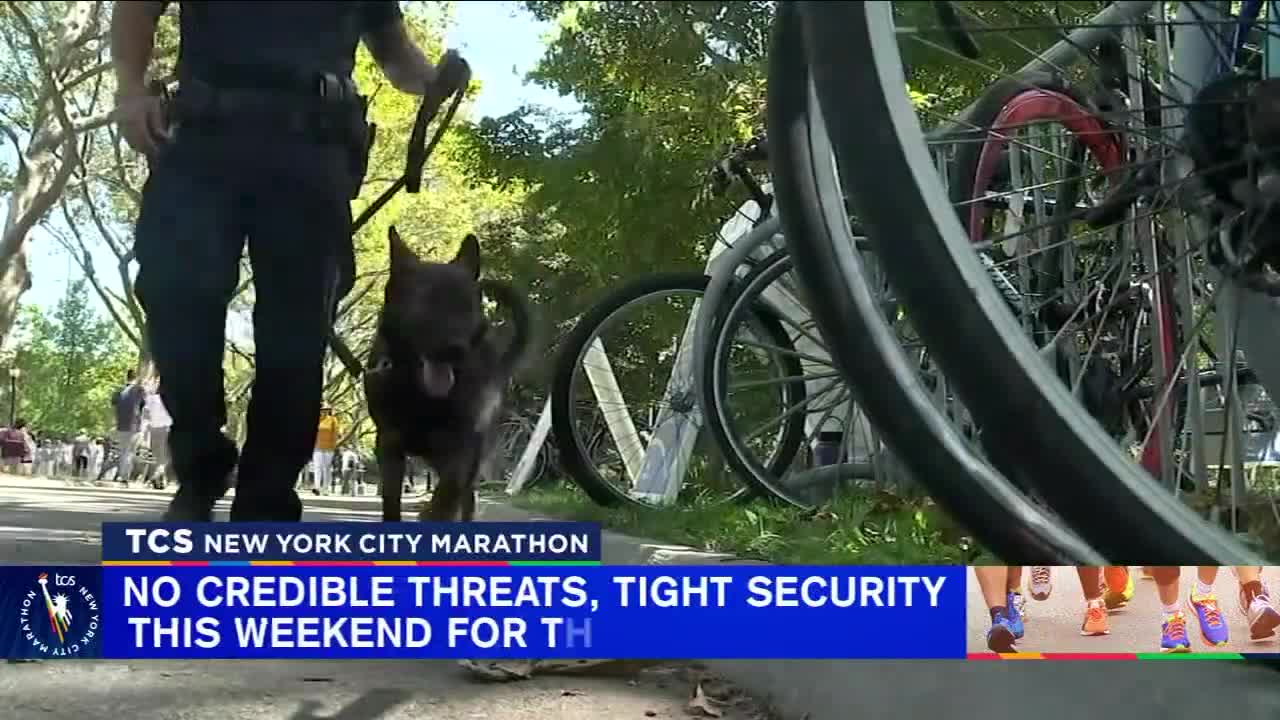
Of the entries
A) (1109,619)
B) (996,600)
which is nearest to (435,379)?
(996,600)

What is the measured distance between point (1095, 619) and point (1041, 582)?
0.07 m

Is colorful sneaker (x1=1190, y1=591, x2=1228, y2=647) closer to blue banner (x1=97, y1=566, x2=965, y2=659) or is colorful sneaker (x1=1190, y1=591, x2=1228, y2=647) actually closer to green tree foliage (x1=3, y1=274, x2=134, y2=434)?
blue banner (x1=97, y1=566, x2=965, y2=659)

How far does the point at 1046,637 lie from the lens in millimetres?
1183

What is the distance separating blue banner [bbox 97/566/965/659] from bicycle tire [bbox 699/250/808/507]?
0.24m

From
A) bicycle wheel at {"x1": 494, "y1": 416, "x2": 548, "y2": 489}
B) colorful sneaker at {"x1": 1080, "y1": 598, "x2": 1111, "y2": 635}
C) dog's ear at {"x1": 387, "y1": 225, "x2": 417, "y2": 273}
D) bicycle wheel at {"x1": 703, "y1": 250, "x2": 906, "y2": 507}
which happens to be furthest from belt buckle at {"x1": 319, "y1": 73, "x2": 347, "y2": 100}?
colorful sneaker at {"x1": 1080, "y1": 598, "x2": 1111, "y2": 635}

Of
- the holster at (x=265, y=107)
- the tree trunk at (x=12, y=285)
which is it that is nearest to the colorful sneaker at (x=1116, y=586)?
the holster at (x=265, y=107)

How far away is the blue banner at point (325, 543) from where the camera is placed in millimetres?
1139

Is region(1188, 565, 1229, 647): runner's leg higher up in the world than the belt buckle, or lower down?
lower down

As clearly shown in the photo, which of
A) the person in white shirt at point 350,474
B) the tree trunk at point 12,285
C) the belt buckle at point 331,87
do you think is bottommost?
the person in white shirt at point 350,474

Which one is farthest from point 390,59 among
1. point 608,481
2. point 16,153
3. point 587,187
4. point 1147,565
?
point 1147,565

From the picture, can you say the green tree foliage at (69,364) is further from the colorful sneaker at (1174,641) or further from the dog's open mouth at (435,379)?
the colorful sneaker at (1174,641)

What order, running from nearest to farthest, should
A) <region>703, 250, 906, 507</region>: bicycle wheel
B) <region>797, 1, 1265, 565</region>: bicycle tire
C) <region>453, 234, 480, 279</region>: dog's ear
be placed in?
1. <region>797, 1, 1265, 565</region>: bicycle tire
2. <region>453, 234, 480, 279</region>: dog's ear
3. <region>703, 250, 906, 507</region>: bicycle wheel

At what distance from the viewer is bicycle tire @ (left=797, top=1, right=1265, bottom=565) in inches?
39.4

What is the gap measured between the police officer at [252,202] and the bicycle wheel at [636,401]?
0.28 m
